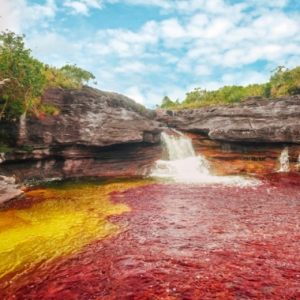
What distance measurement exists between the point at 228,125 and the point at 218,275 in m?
27.0

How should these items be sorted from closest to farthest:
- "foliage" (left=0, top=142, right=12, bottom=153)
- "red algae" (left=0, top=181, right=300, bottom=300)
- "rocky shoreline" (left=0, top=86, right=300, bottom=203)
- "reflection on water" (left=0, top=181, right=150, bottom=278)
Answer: "red algae" (left=0, top=181, right=300, bottom=300)
"reflection on water" (left=0, top=181, right=150, bottom=278)
"foliage" (left=0, top=142, right=12, bottom=153)
"rocky shoreline" (left=0, top=86, right=300, bottom=203)

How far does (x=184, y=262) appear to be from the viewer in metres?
8.15

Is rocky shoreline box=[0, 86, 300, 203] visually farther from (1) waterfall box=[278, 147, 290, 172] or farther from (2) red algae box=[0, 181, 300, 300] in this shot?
(2) red algae box=[0, 181, 300, 300]

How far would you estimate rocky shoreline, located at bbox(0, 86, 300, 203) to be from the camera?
2480 cm

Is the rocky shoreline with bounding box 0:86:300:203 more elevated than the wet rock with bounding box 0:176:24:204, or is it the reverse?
the rocky shoreline with bounding box 0:86:300:203

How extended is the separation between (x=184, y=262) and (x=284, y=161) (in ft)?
90.0

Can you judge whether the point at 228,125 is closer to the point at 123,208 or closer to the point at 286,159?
the point at 286,159

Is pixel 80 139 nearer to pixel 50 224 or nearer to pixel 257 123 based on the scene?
pixel 50 224

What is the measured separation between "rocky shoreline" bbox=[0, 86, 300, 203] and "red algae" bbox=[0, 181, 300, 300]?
15.1 meters

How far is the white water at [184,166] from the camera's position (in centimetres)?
2467

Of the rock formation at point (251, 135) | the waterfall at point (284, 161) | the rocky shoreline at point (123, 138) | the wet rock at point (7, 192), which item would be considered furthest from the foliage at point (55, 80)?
the waterfall at point (284, 161)

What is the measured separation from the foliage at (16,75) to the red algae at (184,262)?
15404 mm

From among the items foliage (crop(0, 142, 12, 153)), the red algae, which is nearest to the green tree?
foliage (crop(0, 142, 12, 153))

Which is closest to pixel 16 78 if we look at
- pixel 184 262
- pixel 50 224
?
pixel 50 224
